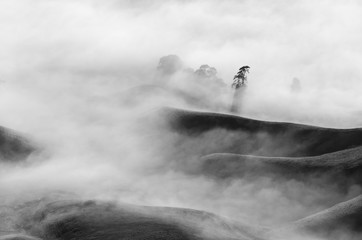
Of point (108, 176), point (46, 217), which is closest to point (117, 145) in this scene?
point (108, 176)

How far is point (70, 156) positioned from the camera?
103m

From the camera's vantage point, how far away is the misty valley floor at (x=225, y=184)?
56938 millimetres

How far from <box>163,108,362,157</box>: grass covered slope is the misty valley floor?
22cm

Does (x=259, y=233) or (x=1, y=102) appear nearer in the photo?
(x=259, y=233)

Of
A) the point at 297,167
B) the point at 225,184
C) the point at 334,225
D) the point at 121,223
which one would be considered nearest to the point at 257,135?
the point at 297,167

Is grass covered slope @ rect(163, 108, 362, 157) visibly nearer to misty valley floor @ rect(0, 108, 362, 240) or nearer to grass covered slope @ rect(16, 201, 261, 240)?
misty valley floor @ rect(0, 108, 362, 240)

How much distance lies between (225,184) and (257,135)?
967 inches

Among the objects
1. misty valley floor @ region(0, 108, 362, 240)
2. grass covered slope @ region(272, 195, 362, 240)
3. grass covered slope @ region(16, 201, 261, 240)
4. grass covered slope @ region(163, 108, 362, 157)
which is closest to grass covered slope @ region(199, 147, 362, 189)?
misty valley floor @ region(0, 108, 362, 240)

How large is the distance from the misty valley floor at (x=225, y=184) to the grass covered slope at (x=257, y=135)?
0.71 feet

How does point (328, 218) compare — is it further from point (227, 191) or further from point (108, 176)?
point (108, 176)

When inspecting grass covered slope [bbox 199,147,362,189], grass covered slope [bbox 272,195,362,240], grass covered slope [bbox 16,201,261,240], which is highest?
grass covered slope [bbox 199,147,362,189]

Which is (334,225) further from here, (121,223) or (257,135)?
(257,135)

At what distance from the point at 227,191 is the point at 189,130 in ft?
108

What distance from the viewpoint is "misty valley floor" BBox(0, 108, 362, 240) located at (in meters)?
56.9
